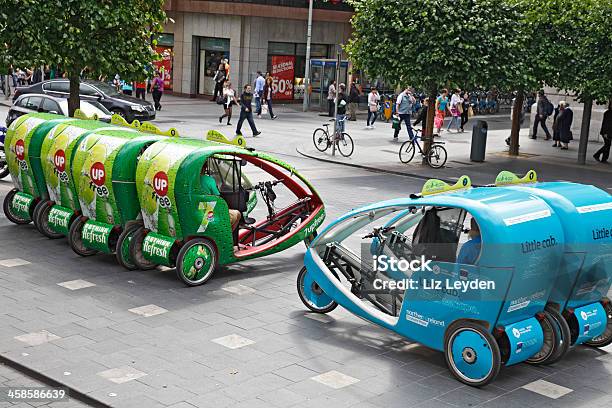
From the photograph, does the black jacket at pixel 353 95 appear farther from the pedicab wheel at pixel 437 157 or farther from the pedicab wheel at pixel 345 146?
the pedicab wheel at pixel 437 157

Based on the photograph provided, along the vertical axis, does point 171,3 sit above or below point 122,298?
above

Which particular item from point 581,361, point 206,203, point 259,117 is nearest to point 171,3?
point 259,117

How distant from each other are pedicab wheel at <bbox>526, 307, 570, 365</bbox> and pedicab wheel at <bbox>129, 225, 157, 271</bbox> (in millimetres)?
5199

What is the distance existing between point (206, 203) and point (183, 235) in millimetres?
478

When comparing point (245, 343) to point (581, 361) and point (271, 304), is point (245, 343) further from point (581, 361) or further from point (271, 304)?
point (581, 361)

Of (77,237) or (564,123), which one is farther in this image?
(564,123)

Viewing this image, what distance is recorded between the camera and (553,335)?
8789mm

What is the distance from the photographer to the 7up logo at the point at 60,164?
41.6 ft

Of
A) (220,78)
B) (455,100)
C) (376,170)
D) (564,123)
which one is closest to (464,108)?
(455,100)

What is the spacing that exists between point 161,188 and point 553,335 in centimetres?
495

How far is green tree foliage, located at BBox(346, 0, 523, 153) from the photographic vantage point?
21.8 m

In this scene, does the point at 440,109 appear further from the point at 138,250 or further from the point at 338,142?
the point at 138,250

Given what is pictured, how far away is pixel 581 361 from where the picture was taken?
30.8ft

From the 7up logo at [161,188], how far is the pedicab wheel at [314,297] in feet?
6.54
